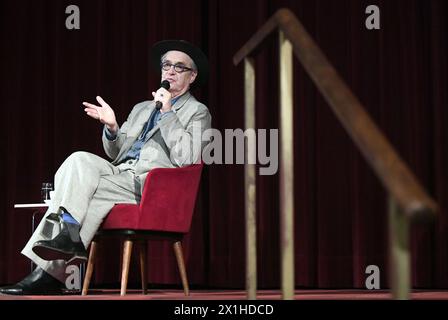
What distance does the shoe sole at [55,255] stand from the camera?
249 centimetres

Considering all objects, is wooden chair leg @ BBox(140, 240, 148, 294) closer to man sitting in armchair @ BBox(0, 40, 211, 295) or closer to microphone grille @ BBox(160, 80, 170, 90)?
man sitting in armchair @ BBox(0, 40, 211, 295)

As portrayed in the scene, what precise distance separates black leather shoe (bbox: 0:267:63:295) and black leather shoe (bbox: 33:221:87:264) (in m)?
0.12

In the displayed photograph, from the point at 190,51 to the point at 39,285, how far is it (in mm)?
1345

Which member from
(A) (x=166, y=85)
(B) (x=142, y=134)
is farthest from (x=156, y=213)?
(A) (x=166, y=85)

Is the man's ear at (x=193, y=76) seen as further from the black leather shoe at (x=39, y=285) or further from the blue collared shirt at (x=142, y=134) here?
the black leather shoe at (x=39, y=285)

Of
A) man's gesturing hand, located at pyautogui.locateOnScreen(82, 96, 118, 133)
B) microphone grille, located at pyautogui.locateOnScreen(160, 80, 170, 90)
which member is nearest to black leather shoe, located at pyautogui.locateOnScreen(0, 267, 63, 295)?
man's gesturing hand, located at pyautogui.locateOnScreen(82, 96, 118, 133)

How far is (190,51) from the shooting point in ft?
11.1

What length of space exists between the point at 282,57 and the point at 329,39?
2549 mm

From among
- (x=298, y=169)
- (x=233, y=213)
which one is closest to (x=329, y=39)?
(x=298, y=169)

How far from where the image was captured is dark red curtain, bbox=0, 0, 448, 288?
3.87m

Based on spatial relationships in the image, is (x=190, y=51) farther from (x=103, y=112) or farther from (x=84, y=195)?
(x=84, y=195)

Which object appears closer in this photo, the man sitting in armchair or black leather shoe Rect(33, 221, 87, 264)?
black leather shoe Rect(33, 221, 87, 264)

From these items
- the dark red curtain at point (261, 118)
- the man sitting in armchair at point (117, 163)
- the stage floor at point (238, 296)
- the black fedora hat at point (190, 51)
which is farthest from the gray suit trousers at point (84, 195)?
the dark red curtain at point (261, 118)
